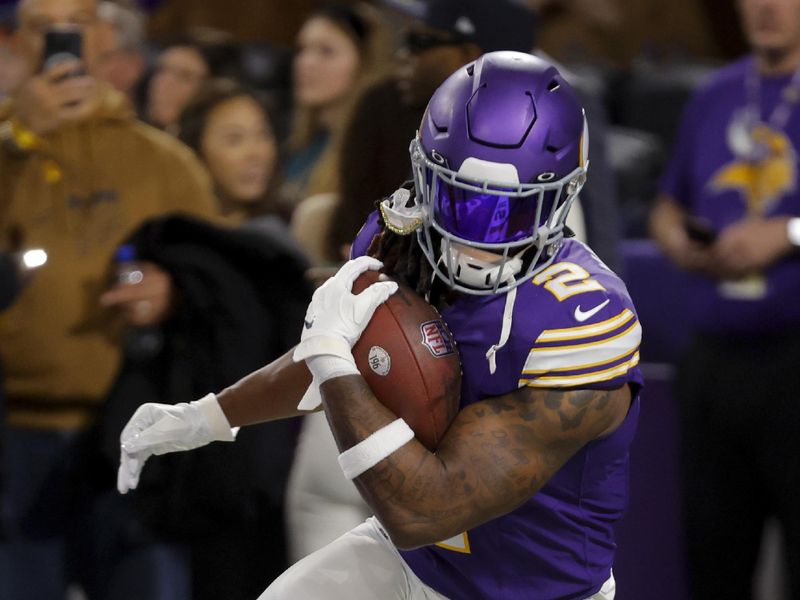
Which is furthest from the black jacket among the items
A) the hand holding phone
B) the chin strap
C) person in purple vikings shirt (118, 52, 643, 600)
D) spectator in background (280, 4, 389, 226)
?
the chin strap

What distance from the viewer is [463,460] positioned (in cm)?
200

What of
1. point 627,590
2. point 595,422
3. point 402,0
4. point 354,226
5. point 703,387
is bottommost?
point 627,590

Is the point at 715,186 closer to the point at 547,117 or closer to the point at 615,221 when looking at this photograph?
the point at 615,221

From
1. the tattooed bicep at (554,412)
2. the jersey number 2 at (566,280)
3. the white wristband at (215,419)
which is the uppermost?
the jersey number 2 at (566,280)

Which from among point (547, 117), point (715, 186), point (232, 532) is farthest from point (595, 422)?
point (715, 186)

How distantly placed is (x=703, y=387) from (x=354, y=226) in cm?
90

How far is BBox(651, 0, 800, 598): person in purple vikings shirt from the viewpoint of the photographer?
3354 mm

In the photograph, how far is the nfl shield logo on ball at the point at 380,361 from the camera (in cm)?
205

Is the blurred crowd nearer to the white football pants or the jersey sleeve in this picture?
the white football pants

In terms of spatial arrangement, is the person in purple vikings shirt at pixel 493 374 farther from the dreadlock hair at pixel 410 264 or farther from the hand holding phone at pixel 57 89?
the hand holding phone at pixel 57 89

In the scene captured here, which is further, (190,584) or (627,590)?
(627,590)

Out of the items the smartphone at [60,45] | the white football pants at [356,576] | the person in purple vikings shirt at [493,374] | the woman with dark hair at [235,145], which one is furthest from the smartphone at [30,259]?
the white football pants at [356,576]

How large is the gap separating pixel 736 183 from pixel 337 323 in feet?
5.68

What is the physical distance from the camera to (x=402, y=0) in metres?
3.34
